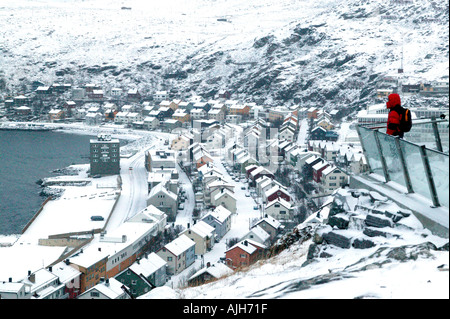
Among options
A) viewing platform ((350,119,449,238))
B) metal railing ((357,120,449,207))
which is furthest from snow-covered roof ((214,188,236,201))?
metal railing ((357,120,449,207))

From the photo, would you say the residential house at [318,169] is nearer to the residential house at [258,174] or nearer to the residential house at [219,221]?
the residential house at [258,174]

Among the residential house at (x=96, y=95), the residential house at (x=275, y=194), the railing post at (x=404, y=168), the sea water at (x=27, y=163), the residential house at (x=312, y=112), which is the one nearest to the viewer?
the railing post at (x=404, y=168)

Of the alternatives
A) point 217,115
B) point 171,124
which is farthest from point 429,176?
point 217,115

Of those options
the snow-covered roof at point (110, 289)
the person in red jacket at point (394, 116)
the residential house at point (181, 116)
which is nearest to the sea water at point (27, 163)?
the residential house at point (181, 116)

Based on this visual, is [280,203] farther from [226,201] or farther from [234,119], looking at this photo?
[234,119]

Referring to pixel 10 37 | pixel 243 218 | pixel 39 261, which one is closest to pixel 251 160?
pixel 243 218

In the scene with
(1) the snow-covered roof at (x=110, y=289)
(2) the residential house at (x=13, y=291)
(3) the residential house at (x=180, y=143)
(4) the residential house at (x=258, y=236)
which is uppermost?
(3) the residential house at (x=180, y=143)
